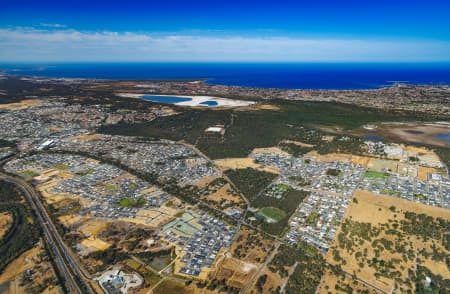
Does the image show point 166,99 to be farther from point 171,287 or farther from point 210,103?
point 171,287

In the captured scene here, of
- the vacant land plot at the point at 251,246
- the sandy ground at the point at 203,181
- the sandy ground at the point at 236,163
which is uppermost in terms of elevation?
the sandy ground at the point at 236,163

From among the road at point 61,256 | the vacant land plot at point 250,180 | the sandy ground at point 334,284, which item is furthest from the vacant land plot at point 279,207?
the road at point 61,256

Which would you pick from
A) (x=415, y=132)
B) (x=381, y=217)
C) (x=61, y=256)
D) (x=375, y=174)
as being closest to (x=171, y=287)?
(x=61, y=256)

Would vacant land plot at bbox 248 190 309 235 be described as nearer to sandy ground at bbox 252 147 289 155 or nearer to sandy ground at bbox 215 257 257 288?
sandy ground at bbox 215 257 257 288

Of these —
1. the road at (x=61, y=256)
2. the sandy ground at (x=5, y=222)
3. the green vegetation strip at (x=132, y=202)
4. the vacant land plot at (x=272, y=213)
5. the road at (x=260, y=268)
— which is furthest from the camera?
the green vegetation strip at (x=132, y=202)

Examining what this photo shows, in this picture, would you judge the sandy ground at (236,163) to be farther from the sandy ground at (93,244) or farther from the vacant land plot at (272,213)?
the sandy ground at (93,244)

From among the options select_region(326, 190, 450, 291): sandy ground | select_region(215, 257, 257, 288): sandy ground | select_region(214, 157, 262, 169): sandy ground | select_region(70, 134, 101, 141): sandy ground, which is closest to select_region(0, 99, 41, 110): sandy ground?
select_region(70, 134, 101, 141): sandy ground

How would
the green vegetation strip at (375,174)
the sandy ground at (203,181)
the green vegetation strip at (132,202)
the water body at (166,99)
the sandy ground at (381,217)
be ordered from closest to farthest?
the sandy ground at (381,217), the green vegetation strip at (132,202), the sandy ground at (203,181), the green vegetation strip at (375,174), the water body at (166,99)
